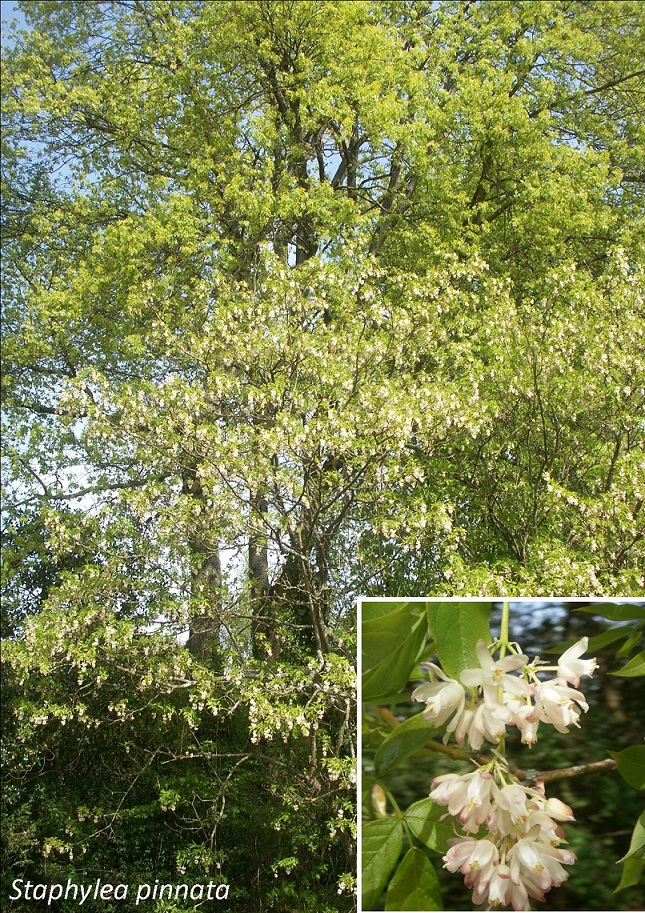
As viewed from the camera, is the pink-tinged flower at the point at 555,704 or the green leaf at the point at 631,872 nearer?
the pink-tinged flower at the point at 555,704

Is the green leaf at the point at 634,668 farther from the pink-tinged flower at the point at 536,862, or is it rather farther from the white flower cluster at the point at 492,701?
the pink-tinged flower at the point at 536,862

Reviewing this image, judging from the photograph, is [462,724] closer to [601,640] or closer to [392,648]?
[392,648]

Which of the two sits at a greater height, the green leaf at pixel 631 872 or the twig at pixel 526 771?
the twig at pixel 526 771

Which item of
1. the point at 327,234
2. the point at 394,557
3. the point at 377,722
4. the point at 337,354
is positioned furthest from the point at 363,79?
the point at 377,722

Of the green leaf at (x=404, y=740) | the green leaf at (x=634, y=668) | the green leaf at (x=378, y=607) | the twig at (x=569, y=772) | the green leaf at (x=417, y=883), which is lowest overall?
the green leaf at (x=417, y=883)

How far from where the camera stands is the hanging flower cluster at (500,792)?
1229 mm

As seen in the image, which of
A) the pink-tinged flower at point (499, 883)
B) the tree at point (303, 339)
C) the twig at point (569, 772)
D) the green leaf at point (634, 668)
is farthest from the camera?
the tree at point (303, 339)

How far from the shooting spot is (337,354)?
A: 22.7 feet

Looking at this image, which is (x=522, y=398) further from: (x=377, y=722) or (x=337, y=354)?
(x=377, y=722)

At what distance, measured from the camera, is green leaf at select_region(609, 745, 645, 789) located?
1.38 meters

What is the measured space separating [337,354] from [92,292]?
310cm

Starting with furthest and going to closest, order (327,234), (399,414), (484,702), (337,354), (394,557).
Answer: (327,234) → (394,557) → (337,354) → (399,414) → (484,702)

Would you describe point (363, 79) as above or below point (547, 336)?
above

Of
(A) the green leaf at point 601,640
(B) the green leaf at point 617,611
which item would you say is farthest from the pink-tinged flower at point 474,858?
(B) the green leaf at point 617,611
